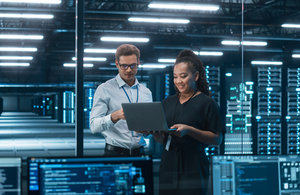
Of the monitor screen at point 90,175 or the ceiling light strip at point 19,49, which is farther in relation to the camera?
the ceiling light strip at point 19,49

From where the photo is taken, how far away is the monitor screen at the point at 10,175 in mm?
1016

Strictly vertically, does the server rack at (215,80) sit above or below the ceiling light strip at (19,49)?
below

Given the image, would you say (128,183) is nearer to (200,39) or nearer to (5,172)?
(5,172)

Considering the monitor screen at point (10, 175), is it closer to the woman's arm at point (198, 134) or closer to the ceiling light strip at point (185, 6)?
the woman's arm at point (198, 134)

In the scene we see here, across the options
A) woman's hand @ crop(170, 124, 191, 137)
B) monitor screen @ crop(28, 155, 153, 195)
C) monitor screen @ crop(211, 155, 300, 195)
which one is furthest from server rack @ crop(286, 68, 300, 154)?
monitor screen @ crop(28, 155, 153, 195)

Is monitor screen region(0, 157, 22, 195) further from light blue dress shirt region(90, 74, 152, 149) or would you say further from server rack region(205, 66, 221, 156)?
server rack region(205, 66, 221, 156)

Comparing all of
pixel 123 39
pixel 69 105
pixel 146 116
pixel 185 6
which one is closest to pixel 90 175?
pixel 146 116

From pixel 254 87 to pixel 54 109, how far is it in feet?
11.1

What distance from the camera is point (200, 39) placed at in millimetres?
5141

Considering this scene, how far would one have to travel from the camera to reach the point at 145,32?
4844 millimetres

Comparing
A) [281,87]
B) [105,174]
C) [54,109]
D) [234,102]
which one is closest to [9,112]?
[54,109]

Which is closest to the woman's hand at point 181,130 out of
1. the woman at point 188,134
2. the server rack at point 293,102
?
the woman at point 188,134

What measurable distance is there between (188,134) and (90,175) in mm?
645

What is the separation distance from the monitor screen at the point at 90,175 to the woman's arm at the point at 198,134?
45 centimetres
